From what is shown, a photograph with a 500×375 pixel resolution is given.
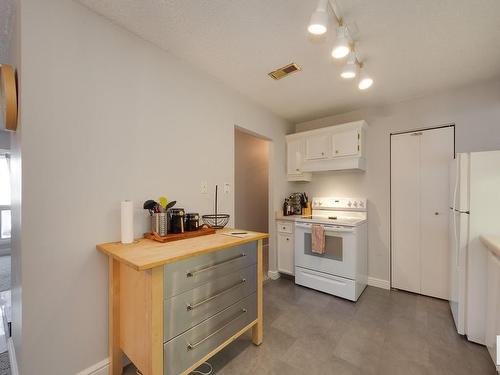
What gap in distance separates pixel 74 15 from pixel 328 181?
315 centimetres

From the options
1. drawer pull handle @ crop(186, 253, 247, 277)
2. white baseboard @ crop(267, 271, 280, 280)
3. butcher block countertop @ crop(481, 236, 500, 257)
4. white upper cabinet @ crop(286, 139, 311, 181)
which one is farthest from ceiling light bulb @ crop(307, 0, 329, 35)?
white baseboard @ crop(267, 271, 280, 280)

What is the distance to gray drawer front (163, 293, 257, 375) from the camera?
47.8 inches

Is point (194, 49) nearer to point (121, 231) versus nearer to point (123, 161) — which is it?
point (123, 161)

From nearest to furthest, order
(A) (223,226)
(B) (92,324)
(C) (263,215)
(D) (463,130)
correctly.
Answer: (B) (92,324) < (A) (223,226) < (D) (463,130) < (C) (263,215)

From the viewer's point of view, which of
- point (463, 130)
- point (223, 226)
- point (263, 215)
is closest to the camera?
point (223, 226)

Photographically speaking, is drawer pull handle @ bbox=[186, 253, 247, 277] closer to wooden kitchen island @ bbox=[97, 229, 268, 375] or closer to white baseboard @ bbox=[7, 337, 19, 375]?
wooden kitchen island @ bbox=[97, 229, 268, 375]

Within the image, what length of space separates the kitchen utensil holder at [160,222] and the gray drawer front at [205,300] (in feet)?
1.71

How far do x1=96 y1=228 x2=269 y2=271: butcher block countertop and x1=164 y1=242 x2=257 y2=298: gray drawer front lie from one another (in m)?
0.05

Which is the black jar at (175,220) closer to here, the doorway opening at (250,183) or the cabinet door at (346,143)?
the cabinet door at (346,143)

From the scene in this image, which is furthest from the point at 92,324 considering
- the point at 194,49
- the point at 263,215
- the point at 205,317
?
the point at 263,215

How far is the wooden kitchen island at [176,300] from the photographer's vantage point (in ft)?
3.77

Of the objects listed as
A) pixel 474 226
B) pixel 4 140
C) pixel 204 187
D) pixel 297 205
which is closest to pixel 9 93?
pixel 204 187

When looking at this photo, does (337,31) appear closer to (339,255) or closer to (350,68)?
(350,68)

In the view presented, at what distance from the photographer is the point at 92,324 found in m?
1.43
